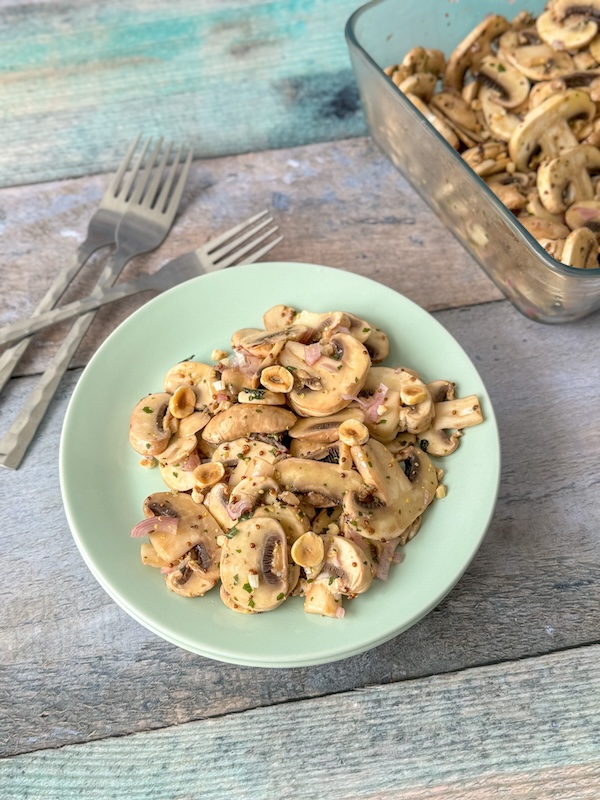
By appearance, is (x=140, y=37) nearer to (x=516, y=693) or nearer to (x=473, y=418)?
(x=473, y=418)

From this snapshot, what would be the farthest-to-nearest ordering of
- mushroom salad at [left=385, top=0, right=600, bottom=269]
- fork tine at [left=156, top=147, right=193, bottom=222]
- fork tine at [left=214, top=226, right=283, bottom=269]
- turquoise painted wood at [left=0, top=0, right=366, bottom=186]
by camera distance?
turquoise painted wood at [left=0, top=0, right=366, bottom=186] → fork tine at [left=156, top=147, right=193, bottom=222] → fork tine at [left=214, top=226, right=283, bottom=269] → mushroom salad at [left=385, top=0, right=600, bottom=269]

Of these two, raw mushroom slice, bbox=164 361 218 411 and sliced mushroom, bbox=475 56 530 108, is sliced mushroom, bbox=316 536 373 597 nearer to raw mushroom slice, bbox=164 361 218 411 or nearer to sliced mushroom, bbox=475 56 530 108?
raw mushroom slice, bbox=164 361 218 411

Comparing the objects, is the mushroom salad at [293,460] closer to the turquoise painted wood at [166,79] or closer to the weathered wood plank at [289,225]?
the weathered wood plank at [289,225]

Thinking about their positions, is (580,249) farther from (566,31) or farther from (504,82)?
(566,31)

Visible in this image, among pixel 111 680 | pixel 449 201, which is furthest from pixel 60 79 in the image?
pixel 111 680

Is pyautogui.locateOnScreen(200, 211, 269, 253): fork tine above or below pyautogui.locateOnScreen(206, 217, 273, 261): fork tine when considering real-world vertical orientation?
above

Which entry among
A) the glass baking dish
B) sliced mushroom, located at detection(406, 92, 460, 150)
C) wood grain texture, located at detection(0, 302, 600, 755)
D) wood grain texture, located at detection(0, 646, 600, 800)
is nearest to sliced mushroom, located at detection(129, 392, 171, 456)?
wood grain texture, located at detection(0, 302, 600, 755)
